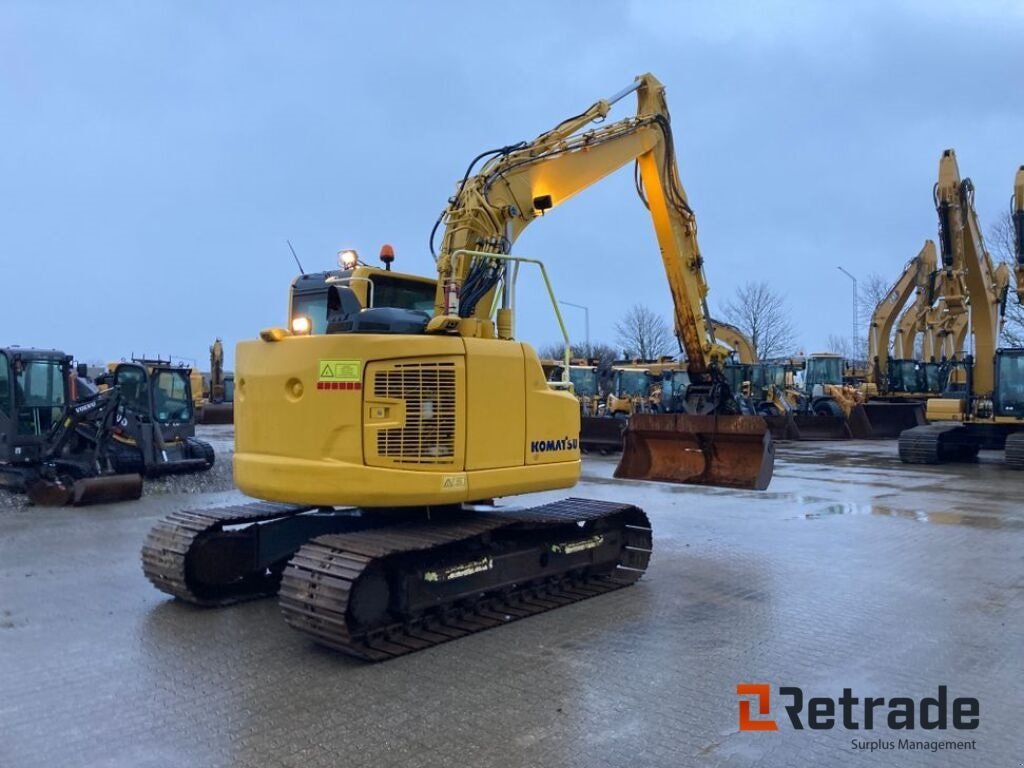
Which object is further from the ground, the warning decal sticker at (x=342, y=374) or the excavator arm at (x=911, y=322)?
the excavator arm at (x=911, y=322)

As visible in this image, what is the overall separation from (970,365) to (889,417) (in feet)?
31.5

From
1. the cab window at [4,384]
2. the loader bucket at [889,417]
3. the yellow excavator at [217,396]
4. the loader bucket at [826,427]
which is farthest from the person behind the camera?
the yellow excavator at [217,396]

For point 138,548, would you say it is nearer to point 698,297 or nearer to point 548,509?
point 548,509

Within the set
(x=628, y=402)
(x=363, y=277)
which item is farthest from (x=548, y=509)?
(x=628, y=402)

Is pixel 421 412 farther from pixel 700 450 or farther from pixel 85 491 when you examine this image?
pixel 85 491

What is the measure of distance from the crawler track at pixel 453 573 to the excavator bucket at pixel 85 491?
8420mm

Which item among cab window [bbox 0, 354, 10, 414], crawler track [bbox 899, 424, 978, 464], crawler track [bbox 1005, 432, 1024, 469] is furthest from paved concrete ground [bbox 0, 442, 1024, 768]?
crawler track [bbox 899, 424, 978, 464]

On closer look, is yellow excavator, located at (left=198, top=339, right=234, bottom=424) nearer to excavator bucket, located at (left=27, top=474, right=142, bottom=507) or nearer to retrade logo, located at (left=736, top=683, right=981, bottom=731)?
excavator bucket, located at (left=27, top=474, right=142, bottom=507)

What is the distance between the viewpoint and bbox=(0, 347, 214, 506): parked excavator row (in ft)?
44.7

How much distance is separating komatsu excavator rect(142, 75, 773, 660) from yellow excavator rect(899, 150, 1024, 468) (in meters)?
14.3

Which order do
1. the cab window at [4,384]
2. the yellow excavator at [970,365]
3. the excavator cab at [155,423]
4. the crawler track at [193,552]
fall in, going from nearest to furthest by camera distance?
1. the crawler track at [193,552]
2. the cab window at [4,384]
3. the excavator cab at [155,423]
4. the yellow excavator at [970,365]

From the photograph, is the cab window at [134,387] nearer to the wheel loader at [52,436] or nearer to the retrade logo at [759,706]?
the wheel loader at [52,436]

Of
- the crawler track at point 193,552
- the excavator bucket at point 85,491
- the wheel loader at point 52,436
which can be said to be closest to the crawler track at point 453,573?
the crawler track at point 193,552

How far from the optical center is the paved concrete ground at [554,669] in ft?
14.3
